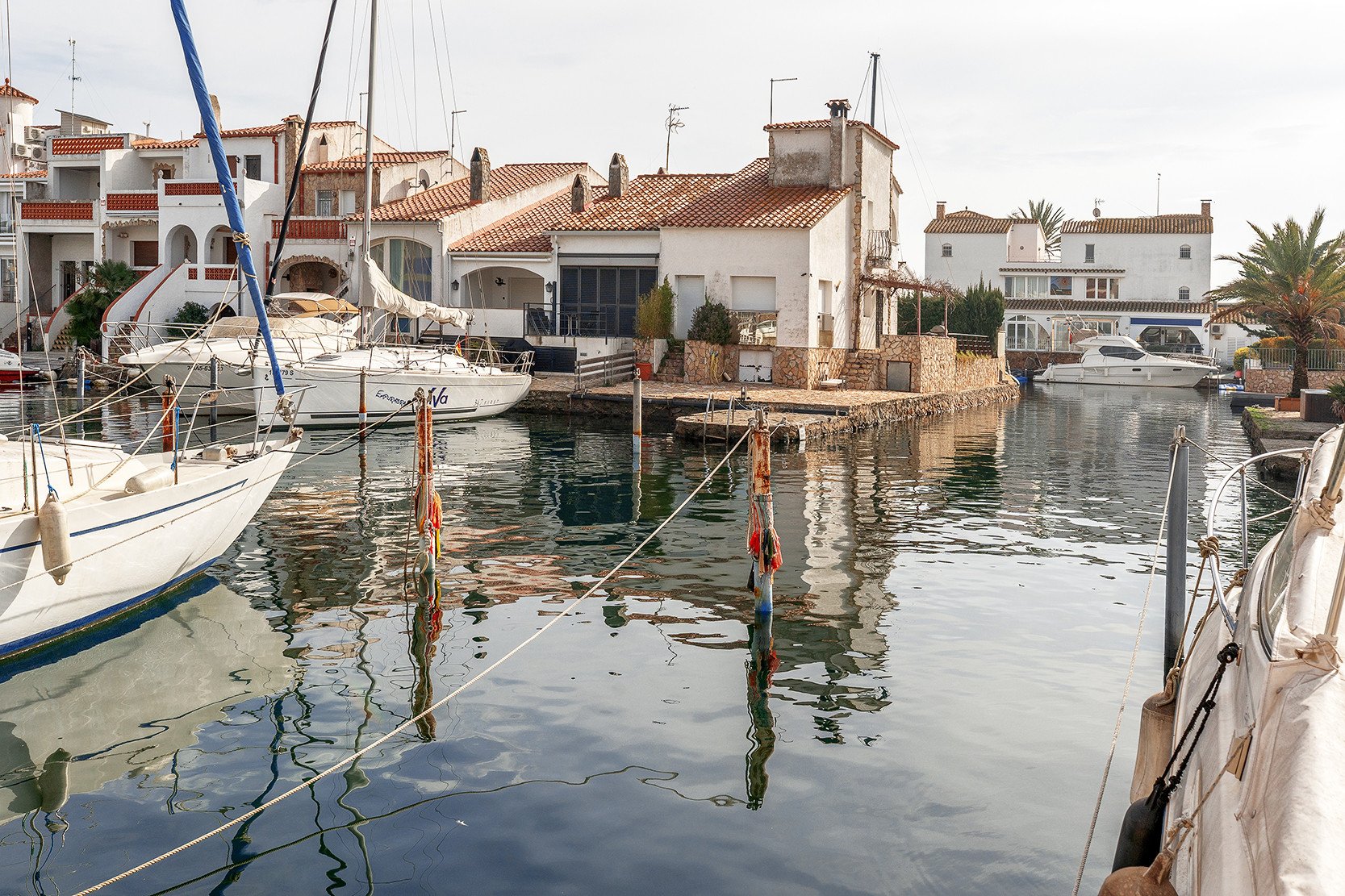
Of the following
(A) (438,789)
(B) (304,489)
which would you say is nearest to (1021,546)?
(A) (438,789)

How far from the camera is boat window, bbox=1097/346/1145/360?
5741 centimetres

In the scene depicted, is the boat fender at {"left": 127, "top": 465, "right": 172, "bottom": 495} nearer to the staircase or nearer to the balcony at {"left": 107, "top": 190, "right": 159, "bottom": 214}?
the staircase

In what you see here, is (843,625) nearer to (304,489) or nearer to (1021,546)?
(1021,546)

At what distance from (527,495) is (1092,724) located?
11.7 metres

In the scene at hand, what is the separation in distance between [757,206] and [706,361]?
579cm

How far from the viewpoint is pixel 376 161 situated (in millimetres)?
43125

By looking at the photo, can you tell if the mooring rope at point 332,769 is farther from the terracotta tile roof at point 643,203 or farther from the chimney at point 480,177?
the chimney at point 480,177

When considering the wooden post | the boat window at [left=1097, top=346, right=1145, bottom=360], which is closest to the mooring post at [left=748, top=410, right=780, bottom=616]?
the wooden post

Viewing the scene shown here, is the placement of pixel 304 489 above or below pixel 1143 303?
below

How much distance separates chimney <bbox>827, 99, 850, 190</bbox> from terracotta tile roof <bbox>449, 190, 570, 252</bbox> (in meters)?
9.79

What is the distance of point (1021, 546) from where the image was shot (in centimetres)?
1482

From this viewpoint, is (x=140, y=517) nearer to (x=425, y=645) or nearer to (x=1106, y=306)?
(x=425, y=645)

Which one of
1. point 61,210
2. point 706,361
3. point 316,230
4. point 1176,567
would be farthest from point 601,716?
point 61,210

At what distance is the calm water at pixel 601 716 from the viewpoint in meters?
6.08
